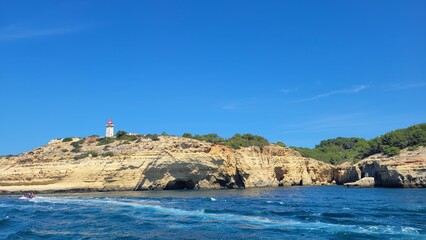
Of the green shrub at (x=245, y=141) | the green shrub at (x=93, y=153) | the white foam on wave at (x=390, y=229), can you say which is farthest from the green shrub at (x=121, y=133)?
the white foam on wave at (x=390, y=229)

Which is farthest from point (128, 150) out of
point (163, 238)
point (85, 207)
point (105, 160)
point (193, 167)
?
point (163, 238)

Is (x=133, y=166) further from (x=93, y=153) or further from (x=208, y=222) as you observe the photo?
(x=208, y=222)

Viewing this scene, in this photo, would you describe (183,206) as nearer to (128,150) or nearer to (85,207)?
(85,207)

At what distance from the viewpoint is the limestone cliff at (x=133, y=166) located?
61.9 metres

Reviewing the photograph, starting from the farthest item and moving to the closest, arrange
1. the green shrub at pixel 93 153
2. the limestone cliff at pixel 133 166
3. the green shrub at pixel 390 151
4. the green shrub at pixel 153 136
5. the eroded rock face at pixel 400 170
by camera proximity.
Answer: the green shrub at pixel 390 151, the green shrub at pixel 153 136, the eroded rock face at pixel 400 170, the green shrub at pixel 93 153, the limestone cliff at pixel 133 166

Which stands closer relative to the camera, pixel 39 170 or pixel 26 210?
pixel 26 210

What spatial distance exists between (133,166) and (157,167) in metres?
3.73

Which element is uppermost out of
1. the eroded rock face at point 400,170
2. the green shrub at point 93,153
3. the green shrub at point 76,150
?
the green shrub at point 76,150

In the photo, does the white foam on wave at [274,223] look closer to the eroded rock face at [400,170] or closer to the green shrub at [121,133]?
the green shrub at [121,133]

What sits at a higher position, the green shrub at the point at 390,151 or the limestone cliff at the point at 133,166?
the green shrub at the point at 390,151

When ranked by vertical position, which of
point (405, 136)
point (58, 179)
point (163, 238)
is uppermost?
point (405, 136)

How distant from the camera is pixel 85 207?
3731cm

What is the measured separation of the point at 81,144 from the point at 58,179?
14.4 m

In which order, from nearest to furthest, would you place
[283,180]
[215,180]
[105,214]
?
1. [105,214]
2. [215,180]
3. [283,180]
